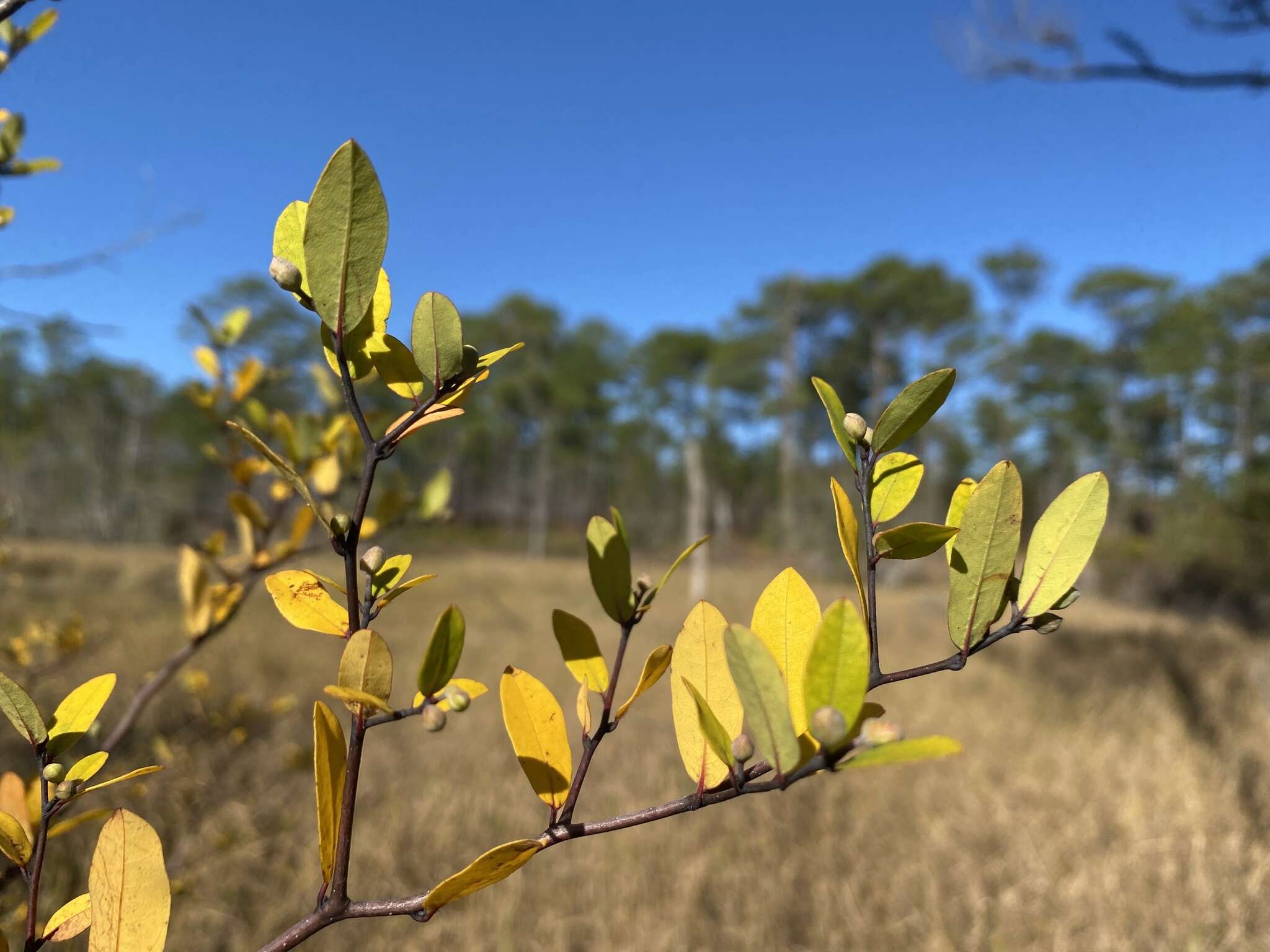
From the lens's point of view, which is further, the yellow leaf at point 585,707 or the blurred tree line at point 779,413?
the blurred tree line at point 779,413

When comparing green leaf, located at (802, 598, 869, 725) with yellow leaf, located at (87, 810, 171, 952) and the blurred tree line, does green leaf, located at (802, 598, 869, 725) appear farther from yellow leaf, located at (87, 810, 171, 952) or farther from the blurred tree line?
the blurred tree line

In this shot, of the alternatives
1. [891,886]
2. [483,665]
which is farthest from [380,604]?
[483,665]

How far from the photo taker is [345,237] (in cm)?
13

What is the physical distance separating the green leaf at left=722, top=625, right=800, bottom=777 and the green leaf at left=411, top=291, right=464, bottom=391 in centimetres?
9

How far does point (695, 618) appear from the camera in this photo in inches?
6.8

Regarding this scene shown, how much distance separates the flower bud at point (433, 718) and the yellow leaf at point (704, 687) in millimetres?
60

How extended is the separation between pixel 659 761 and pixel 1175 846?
1.01 metres

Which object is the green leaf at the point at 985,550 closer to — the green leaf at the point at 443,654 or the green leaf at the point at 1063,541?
the green leaf at the point at 1063,541

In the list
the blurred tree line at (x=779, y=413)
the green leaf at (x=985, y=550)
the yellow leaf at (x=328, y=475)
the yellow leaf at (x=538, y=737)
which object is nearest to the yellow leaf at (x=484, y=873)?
the yellow leaf at (x=538, y=737)

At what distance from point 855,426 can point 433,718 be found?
0.13 meters

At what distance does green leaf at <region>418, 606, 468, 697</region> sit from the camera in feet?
0.50

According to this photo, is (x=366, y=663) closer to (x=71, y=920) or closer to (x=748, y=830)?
(x=71, y=920)

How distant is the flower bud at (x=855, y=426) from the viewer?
0.16 m

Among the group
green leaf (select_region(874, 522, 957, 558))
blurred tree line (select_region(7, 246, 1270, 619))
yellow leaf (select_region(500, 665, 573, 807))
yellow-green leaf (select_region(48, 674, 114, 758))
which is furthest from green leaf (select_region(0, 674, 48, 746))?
blurred tree line (select_region(7, 246, 1270, 619))
